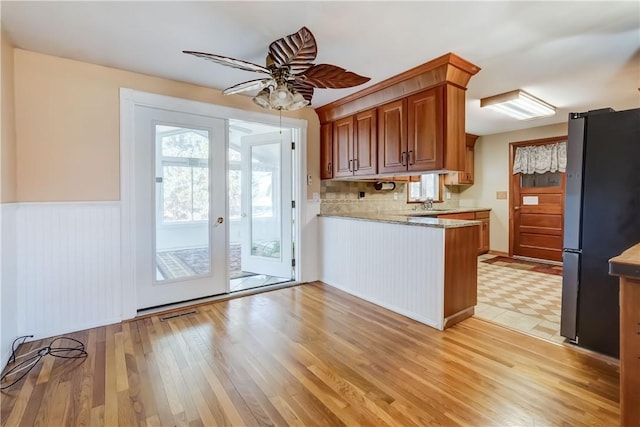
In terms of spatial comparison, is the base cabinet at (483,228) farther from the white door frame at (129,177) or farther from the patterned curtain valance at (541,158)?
the white door frame at (129,177)

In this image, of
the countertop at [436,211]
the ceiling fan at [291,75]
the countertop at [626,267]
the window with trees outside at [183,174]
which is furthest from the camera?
the countertop at [436,211]

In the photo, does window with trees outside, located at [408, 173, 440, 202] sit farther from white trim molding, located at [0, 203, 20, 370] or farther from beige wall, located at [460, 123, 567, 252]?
white trim molding, located at [0, 203, 20, 370]

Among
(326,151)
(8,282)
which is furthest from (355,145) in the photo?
(8,282)

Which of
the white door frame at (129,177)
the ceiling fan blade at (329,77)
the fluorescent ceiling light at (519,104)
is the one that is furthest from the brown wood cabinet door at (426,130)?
Result: the white door frame at (129,177)

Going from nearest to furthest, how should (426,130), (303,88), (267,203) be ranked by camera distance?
(303,88)
(426,130)
(267,203)

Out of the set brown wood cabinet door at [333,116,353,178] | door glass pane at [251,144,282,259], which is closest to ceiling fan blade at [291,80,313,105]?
brown wood cabinet door at [333,116,353,178]

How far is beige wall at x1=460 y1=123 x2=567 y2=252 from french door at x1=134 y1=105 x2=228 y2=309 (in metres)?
4.99

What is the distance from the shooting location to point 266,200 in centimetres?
423

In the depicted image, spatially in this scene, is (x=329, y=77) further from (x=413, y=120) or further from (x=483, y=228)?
(x=483, y=228)

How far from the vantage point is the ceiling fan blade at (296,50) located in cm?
170

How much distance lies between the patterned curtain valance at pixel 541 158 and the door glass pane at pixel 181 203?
17.3 feet

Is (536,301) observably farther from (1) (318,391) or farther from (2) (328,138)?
(2) (328,138)

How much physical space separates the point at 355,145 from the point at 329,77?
1.49 m

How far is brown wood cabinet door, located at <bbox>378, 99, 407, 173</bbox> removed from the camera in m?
3.00
